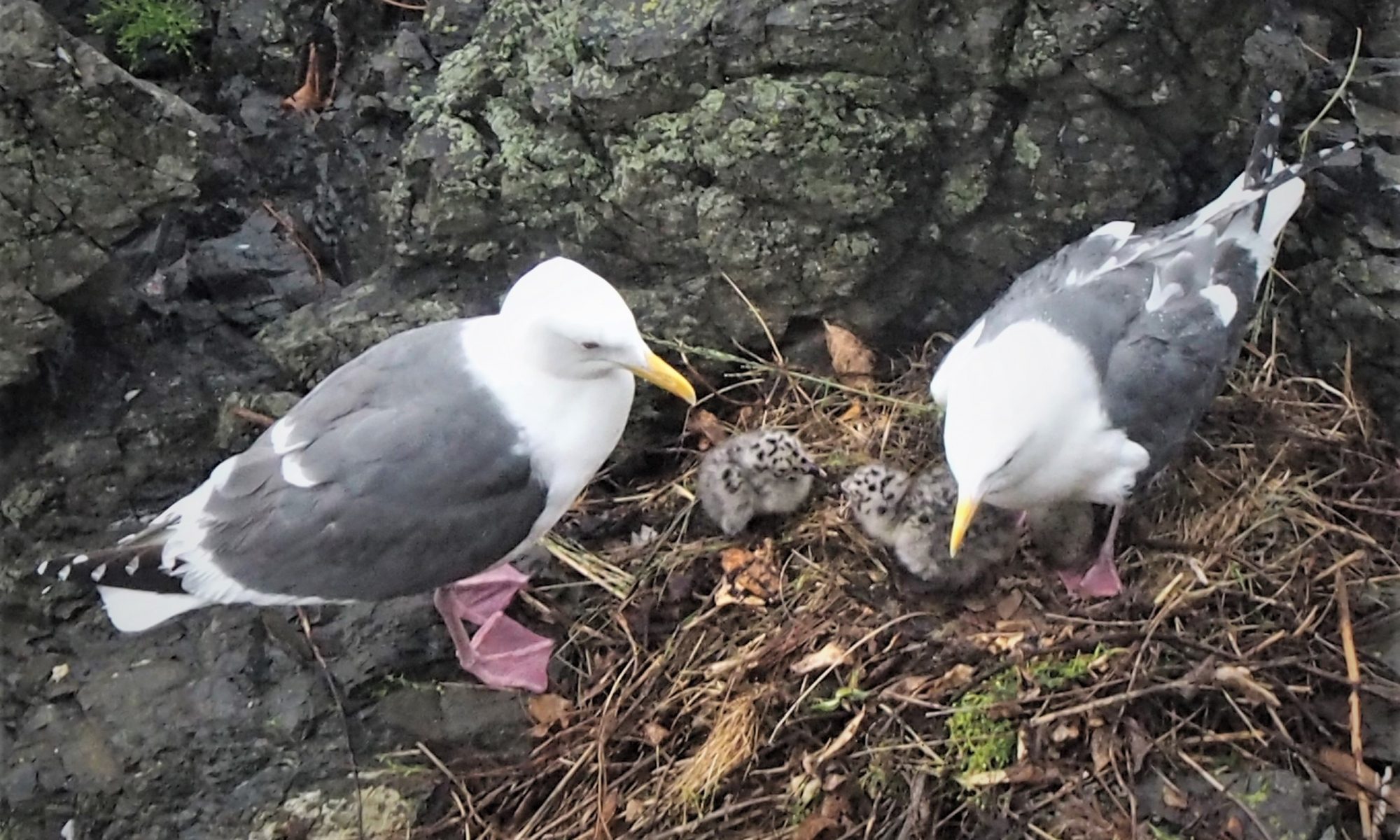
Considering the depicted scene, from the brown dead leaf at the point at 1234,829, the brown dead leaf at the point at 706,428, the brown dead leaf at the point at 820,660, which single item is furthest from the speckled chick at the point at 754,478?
the brown dead leaf at the point at 1234,829

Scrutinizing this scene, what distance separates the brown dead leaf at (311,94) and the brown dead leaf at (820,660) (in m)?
1.94

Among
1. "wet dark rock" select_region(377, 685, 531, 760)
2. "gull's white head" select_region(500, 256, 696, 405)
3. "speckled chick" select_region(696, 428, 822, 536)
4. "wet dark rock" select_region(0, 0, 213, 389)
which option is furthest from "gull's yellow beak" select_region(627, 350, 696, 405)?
"wet dark rock" select_region(0, 0, 213, 389)

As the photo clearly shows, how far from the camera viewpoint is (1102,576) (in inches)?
97.4

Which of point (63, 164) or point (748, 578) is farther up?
point (63, 164)

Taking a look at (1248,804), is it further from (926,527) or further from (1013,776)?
(926,527)

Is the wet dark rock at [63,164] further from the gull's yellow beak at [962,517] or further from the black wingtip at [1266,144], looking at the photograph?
the black wingtip at [1266,144]

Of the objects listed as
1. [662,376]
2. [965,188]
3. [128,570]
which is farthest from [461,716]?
[965,188]

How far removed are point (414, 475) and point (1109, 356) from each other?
4.49 ft

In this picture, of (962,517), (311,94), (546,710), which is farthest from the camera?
(311,94)

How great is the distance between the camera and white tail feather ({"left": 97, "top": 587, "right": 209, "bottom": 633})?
229cm

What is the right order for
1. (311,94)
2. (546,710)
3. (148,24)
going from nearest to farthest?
1. (546,710)
2. (148,24)
3. (311,94)

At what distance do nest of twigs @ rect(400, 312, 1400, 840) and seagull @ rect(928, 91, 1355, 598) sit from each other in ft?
0.68

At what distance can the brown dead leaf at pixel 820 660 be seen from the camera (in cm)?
233

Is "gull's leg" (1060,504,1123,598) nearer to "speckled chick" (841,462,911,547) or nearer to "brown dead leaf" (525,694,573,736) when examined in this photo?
"speckled chick" (841,462,911,547)
